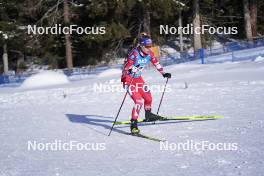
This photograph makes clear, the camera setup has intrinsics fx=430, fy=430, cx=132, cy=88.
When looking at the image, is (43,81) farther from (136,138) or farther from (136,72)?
(136,138)

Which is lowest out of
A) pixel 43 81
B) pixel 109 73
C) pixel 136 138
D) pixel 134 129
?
pixel 136 138

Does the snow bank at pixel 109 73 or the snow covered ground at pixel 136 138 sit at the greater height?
the snow bank at pixel 109 73

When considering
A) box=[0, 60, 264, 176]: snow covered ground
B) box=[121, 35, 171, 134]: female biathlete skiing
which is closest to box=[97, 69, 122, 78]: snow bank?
box=[0, 60, 264, 176]: snow covered ground

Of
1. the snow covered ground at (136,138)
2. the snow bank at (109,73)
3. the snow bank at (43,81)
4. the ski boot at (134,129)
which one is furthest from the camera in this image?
the snow bank at (109,73)

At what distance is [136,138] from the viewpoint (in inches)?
338

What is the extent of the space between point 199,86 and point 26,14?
953 inches

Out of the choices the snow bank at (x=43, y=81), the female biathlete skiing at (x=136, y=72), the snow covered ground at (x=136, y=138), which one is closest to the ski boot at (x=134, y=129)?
the female biathlete skiing at (x=136, y=72)

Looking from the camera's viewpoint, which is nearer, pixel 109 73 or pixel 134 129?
pixel 134 129

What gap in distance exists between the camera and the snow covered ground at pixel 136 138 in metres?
6.36

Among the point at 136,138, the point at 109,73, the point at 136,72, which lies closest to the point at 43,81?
the point at 109,73

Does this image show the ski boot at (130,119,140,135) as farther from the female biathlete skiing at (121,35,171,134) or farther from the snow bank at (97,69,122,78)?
the snow bank at (97,69,122,78)

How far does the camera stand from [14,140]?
369 inches

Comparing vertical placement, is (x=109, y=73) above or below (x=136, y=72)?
below

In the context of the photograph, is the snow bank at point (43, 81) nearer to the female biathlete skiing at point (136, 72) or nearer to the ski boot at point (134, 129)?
the female biathlete skiing at point (136, 72)
